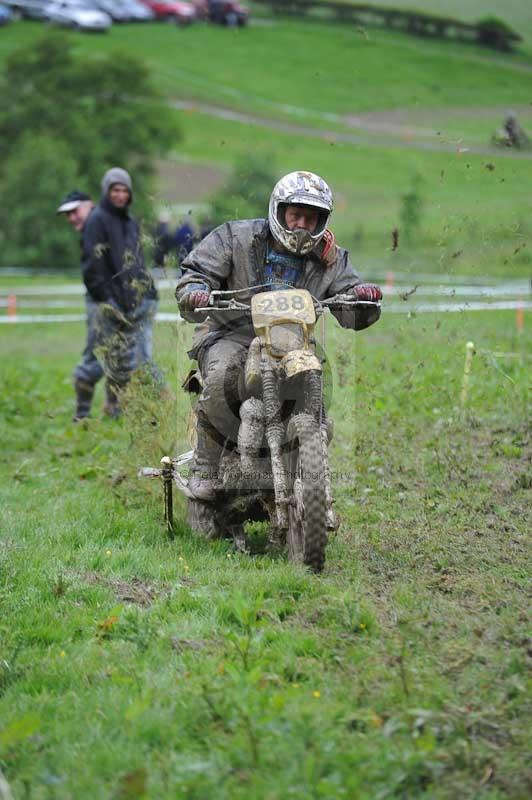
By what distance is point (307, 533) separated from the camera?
6.41 meters

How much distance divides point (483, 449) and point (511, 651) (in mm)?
4812

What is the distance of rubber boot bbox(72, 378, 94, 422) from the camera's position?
12.2 m

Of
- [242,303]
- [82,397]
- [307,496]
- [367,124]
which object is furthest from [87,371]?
[367,124]

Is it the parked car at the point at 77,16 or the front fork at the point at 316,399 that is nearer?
the front fork at the point at 316,399

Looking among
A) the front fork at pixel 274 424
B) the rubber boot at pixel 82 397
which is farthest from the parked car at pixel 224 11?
the front fork at pixel 274 424

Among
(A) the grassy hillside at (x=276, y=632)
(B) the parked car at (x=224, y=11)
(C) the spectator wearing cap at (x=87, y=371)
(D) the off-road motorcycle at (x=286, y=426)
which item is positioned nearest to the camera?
(A) the grassy hillside at (x=276, y=632)

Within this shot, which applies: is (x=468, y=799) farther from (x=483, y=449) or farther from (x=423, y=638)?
(x=483, y=449)

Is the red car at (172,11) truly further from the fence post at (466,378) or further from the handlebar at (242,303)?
the handlebar at (242,303)

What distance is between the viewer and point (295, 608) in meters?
5.93

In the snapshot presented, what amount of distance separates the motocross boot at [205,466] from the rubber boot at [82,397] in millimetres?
4791

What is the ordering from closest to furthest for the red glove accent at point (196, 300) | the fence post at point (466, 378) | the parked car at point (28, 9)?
the red glove accent at point (196, 300) → the fence post at point (466, 378) → the parked car at point (28, 9)

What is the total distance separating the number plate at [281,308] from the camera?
6738mm

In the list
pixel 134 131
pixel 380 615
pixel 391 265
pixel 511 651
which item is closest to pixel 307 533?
pixel 380 615

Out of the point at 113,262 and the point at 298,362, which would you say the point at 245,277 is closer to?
the point at 298,362
